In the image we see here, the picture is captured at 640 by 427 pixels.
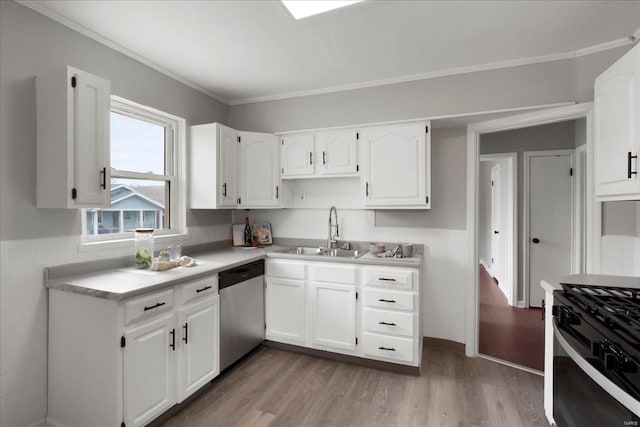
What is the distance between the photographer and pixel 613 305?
1.33 metres

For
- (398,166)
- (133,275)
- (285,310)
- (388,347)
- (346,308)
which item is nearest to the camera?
(133,275)

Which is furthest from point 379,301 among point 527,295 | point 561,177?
point 561,177

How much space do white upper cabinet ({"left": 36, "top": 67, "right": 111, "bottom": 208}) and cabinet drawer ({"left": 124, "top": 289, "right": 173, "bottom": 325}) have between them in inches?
25.7

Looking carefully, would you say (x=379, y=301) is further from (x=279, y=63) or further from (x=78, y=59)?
(x=78, y=59)

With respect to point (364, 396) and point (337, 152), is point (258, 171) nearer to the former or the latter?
point (337, 152)

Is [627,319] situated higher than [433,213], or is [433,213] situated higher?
[433,213]

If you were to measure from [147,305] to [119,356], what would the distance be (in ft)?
0.92

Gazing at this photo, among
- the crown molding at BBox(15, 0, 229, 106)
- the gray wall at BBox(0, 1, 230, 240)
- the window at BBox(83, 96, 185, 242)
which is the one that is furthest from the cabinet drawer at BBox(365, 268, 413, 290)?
the crown molding at BBox(15, 0, 229, 106)

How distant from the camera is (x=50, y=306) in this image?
6.25ft

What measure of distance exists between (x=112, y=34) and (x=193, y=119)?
3.16ft

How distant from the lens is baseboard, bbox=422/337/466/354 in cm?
294

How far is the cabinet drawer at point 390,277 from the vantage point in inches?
99.0

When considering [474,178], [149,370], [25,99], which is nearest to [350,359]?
[149,370]

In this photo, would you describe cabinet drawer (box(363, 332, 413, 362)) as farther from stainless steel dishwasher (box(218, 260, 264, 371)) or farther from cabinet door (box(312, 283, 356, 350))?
stainless steel dishwasher (box(218, 260, 264, 371))
